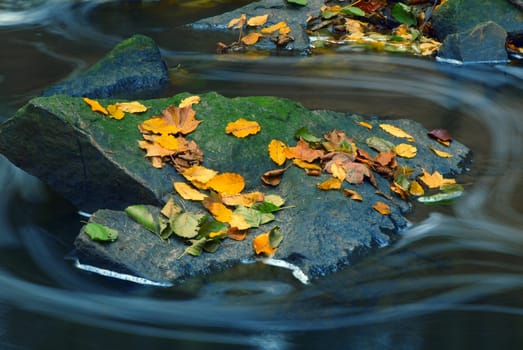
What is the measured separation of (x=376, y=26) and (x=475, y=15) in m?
1.16

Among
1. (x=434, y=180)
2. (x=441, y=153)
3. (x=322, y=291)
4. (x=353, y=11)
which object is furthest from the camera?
(x=353, y=11)

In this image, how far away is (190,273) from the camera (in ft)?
12.8

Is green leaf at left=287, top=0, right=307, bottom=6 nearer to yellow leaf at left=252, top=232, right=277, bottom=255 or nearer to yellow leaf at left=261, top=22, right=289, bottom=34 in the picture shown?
yellow leaf at left=261, top=22, right=289, bottom=34

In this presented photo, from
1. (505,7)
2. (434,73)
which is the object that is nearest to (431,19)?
(505,7)

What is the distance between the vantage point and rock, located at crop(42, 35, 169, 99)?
6605 mm

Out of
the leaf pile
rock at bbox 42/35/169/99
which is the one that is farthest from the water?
the leaf pile

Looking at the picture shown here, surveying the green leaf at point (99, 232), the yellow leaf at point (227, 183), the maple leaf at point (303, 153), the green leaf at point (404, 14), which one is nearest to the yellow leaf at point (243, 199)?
the yellow leaf at point (227, 183)

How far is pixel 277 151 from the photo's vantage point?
4.71 m

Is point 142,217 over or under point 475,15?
over

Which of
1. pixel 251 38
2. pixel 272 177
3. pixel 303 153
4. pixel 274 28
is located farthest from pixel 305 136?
pixel 274 28

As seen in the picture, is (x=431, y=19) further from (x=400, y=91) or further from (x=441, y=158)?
(x=441, y=158)

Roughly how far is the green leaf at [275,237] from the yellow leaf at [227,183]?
1.40 feet

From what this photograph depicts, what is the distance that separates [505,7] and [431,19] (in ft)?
2.53

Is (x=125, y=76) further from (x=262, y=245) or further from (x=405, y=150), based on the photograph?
(x=262, y=245)
